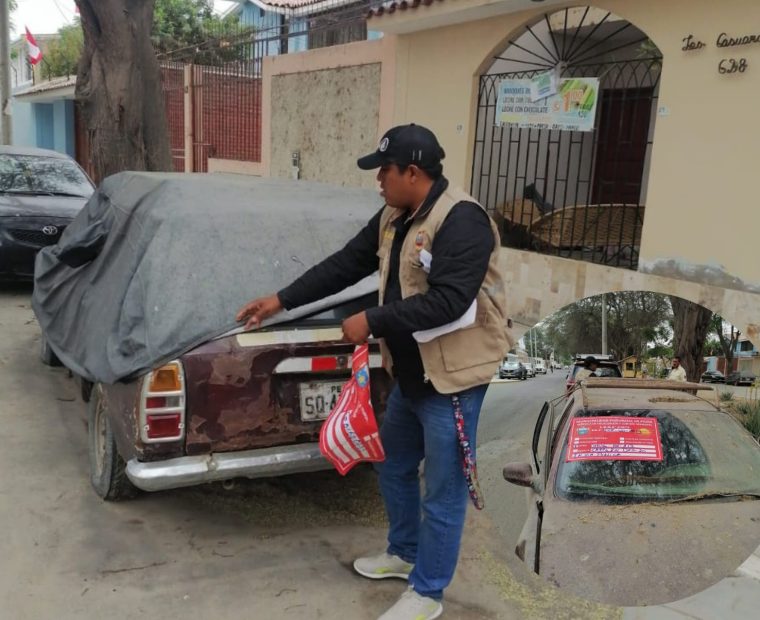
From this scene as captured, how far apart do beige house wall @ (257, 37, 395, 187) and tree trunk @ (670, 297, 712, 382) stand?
770cm

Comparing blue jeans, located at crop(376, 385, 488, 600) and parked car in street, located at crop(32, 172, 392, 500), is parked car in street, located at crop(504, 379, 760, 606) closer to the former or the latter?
blue jeans, located at crop(376, 385, 488, 600)

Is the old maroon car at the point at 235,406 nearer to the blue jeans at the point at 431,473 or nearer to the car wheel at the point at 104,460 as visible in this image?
the car wheel at the point at 104,460

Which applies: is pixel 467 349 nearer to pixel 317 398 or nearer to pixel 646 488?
pixel 646 488

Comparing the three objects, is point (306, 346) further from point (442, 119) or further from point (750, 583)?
point (442, 119)


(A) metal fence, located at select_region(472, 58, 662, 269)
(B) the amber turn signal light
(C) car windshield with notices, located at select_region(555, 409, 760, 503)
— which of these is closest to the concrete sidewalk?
(C) car windshield with notices, located at select_region(555, 409, 760, 503)

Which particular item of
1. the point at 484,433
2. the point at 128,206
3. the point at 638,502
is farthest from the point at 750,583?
the point at 128,206

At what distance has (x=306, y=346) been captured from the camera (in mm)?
3236

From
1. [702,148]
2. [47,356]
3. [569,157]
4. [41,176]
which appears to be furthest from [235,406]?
[41,176]

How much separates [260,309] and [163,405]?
55 centimetres

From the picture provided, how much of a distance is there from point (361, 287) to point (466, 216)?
1.28 metres

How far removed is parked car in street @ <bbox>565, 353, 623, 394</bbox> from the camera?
239 cm

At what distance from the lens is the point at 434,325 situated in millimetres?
2416

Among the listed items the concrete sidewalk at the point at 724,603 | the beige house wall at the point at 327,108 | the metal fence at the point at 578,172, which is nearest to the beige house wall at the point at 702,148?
the metal fence at the point at 578,172

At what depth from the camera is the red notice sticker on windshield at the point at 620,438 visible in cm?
236
